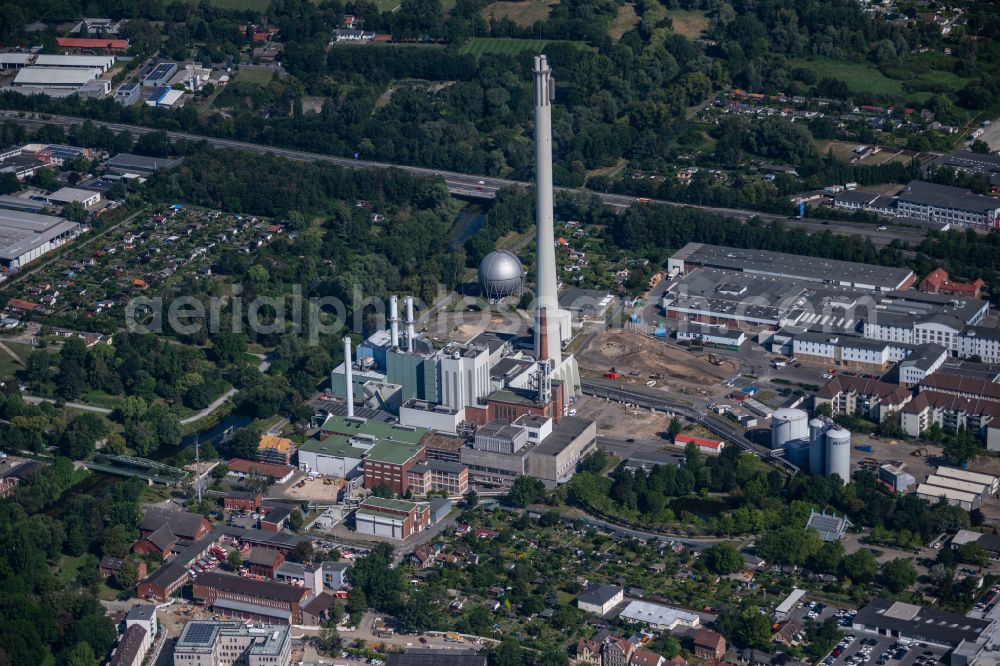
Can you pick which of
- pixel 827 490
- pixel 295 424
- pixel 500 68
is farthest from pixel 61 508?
pixel 500 68

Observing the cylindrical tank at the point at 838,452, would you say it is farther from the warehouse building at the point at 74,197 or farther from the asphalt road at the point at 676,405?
the warehouse building at the point at 74,197

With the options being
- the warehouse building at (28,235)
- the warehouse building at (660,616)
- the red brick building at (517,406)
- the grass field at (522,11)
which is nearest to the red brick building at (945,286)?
the red brick building at (517,406)

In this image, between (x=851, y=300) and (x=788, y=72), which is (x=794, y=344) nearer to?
(x=851, y=300)

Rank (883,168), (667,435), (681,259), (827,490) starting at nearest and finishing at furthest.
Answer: (827,490), (667,435), (681,259), (883,168)

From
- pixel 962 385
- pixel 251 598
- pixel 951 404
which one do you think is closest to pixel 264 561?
pixel 251 598

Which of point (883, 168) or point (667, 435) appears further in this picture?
point (883, 168)

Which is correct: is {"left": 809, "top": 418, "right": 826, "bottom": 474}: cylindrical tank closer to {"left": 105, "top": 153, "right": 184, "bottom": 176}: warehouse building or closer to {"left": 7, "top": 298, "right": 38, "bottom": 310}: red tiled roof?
{"left": 7, "top": 298, "right": 38, "bottom": 310}: red tiled roof

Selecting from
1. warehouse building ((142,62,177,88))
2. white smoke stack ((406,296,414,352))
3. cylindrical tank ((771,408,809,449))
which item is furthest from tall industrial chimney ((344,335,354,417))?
warehouse building ((142,62,177,88))

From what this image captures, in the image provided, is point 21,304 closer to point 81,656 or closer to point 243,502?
point 243,502
